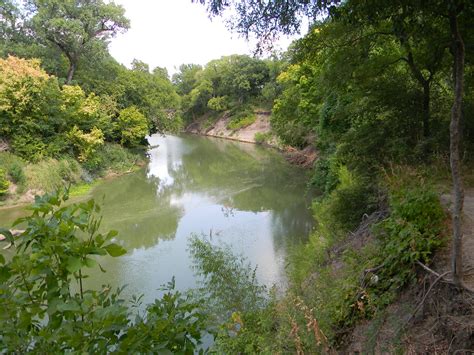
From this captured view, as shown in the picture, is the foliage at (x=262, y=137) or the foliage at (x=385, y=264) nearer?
the foliage at (x=385, y=264)

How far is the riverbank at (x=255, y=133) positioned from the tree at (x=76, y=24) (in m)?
12.7

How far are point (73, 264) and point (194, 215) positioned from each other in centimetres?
1268

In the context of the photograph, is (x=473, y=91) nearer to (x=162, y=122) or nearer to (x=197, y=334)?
(x=197, y=334)

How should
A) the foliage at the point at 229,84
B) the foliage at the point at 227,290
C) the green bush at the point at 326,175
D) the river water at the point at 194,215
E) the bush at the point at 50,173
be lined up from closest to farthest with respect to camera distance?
1. the foliage at the point at 227,290
2. the river water at the point at 194,215
3. the green bush at the point at 326,175
4. the bush at the point at 50,173
5. the foliage at the point at 229,84

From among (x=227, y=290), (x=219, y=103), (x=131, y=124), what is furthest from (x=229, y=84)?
(x=227, y=290)

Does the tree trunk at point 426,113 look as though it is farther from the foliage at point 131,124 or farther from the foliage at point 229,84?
the foliage at point 229,84

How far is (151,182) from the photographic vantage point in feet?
64.4

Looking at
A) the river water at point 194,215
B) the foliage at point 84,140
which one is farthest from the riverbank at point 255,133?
the foliage at point 84,140

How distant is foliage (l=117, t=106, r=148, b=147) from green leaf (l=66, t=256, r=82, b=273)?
21.3m

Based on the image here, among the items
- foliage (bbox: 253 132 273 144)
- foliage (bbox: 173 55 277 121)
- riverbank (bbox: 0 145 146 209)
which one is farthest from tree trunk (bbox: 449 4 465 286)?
foliage (bbox: 173 55 277 121)

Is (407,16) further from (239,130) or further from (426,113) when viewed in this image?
(239,130)

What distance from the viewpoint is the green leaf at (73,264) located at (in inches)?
54.8

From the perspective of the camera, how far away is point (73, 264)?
1414mm

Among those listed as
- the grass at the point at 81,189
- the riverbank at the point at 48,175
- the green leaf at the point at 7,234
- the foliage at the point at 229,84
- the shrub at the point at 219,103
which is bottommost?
the grass at the point at 81,189
